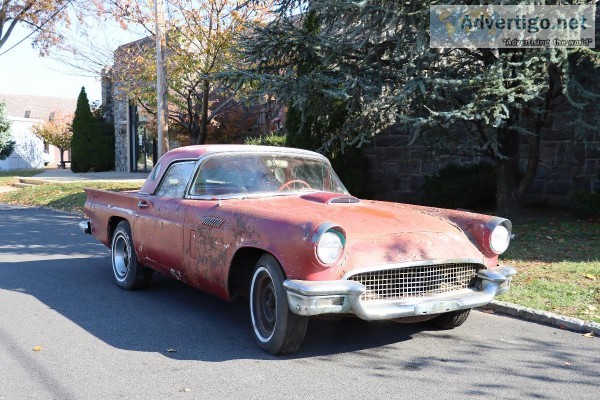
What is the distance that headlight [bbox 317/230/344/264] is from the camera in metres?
4.20

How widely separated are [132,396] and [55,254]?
19.8 feet

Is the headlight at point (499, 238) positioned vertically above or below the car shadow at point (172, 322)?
above

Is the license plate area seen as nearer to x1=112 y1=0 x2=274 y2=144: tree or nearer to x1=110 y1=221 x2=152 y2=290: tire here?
x1=110 y1=221 x2=152 y2=290: tire

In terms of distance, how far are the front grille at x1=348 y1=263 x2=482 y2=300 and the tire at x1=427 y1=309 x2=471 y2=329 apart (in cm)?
54

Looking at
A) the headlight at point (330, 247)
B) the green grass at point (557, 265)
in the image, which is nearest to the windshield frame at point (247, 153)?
the headlight at point (330, 247)

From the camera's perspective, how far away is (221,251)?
16.3 ft

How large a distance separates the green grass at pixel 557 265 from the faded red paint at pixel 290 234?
141cm

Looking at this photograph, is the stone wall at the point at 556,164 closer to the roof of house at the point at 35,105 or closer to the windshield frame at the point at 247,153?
the windshield frame at the point at 247,153

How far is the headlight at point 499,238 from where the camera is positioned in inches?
196

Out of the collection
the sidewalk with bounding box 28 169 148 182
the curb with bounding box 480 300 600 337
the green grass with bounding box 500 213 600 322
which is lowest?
the curb with bounding box 480 300 600 337

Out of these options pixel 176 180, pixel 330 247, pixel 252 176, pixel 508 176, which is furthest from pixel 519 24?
pixel 330 247

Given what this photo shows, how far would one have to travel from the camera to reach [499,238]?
501 centimetres

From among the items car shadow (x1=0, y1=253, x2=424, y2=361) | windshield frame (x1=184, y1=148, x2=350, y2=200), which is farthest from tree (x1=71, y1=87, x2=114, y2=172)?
windshield frame (x1=184, y1=148, x2=350, y2=200)

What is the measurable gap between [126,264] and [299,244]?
3.25m
